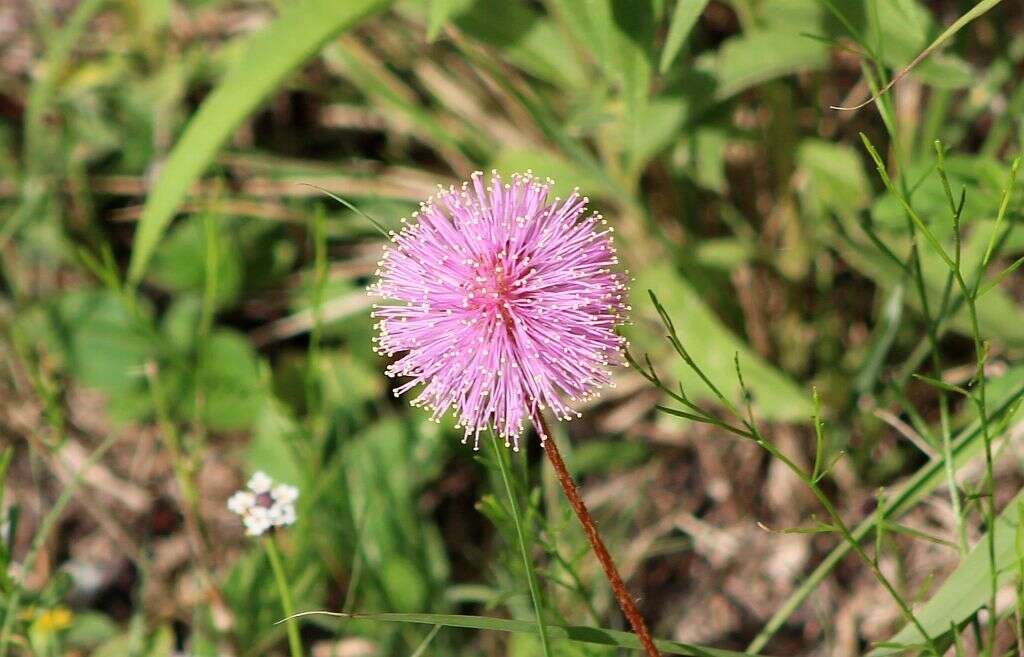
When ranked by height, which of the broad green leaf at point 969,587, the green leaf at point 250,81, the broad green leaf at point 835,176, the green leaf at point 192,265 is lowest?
the broad green leaf at point 969,587

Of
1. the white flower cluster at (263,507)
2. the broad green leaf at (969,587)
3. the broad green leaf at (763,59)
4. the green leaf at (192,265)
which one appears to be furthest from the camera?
the green leaf at (192,265)

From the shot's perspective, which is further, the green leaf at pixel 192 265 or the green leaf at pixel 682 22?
the green leaf at pixel 192 265

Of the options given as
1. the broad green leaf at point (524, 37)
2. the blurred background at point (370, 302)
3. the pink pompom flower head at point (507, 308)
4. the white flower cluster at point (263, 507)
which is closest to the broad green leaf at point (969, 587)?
the blurred background at point (370, 302)

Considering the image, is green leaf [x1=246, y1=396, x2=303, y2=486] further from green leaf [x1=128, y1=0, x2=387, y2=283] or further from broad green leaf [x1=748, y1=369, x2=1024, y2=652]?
broad green leaf [x1=748, y1=369, x2=1024, y2=652]

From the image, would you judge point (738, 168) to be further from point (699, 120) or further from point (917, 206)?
point (917, 206)

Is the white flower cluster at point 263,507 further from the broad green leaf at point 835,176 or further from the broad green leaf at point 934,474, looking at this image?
the broad green leaf at point 835,176

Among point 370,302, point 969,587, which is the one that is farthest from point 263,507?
point 969,587

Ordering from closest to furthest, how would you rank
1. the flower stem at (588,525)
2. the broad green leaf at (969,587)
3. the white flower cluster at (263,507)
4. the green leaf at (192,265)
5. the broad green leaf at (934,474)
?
the flower stem at (588,525), the broad green leaf at (969,587), the broad green leaf at (934,474), the white flower cluster at (263,507), the green leaf at (192,265)
